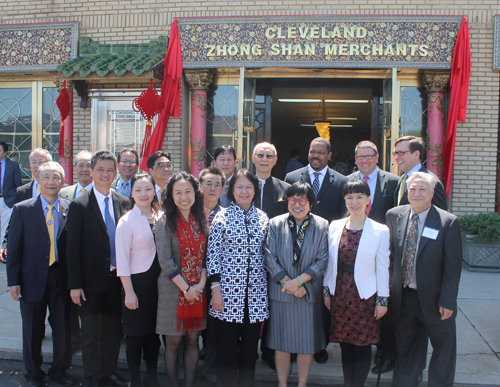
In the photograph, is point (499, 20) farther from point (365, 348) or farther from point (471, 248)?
point (365, 348)

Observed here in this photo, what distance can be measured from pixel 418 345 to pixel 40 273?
310 centimetres

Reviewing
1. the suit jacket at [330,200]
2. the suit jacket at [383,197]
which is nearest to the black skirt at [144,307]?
the suit jacket at [330,200]

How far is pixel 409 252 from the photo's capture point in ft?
10.3

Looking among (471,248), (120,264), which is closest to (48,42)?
(120,264)

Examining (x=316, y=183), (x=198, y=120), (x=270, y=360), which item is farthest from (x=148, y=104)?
(x=270, y=360)

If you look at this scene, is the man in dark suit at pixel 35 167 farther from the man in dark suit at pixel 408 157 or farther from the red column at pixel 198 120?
the man in dark suit at pixel 408 157

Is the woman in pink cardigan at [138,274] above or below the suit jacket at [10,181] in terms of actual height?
below

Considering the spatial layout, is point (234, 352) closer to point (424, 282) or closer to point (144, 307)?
point (144, 307)

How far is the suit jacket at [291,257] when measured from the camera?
3.12 metres

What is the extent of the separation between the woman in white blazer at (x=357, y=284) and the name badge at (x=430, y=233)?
27 cm

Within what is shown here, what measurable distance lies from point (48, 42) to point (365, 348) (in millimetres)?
7275

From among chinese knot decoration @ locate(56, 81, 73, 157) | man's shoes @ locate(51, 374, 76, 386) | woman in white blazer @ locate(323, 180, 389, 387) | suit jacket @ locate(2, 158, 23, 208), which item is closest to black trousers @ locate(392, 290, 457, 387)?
woman in white blazer @ locate(323, 180, 389, 387)

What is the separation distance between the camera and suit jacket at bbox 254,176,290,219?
394 cm

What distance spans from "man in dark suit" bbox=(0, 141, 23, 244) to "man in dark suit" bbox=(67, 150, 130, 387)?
4.02 meters
